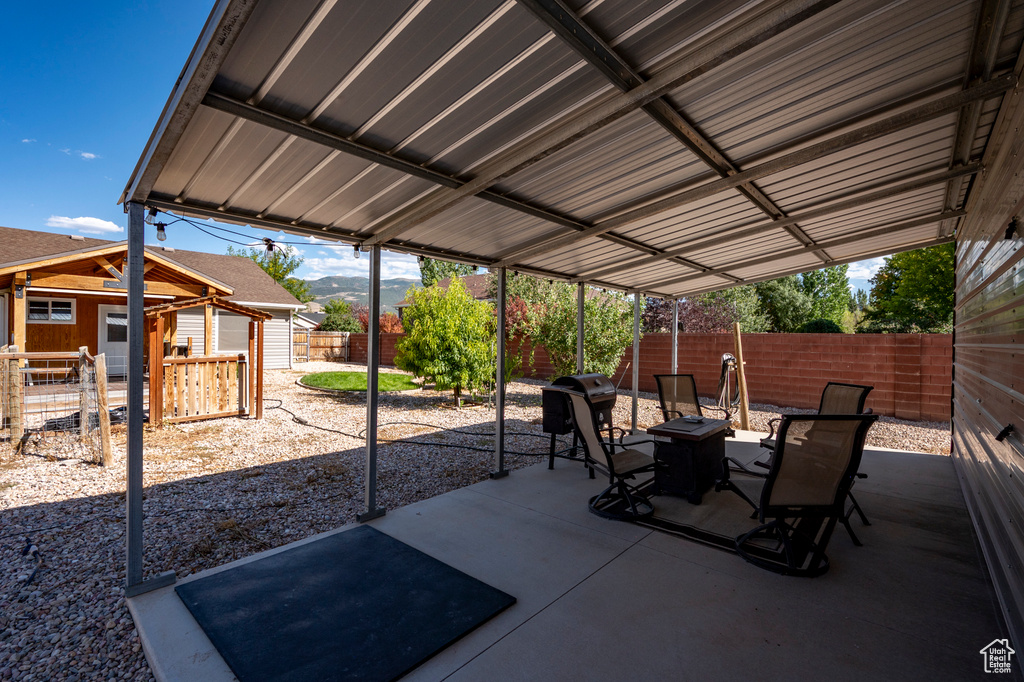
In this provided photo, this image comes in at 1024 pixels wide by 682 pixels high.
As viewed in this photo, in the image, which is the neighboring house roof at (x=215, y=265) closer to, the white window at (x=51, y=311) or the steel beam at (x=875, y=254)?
the white window at (x=51, y=311)

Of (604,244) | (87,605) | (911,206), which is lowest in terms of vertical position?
(87,605)

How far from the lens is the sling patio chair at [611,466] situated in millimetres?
3764

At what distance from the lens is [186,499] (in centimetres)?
441

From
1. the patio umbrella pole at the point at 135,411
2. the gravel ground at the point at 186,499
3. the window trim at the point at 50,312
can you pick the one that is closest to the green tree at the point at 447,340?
the gravel ground at the point at 186,499

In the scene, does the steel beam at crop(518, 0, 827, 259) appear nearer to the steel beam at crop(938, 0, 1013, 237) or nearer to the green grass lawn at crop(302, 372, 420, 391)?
the steel beam at crop(938, 0, 1013, 237)

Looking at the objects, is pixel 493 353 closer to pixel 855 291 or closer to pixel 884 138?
pixel 884 138

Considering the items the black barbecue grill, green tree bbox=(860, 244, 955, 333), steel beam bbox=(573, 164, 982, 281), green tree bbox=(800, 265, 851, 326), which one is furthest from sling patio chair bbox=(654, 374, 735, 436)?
green tree bbox=(800, 265, 851, 326)

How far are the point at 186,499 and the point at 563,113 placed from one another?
4.79m

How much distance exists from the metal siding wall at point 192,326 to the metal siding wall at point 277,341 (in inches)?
105

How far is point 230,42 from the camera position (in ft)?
5.72

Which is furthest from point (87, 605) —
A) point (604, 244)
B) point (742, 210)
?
point (742, 210)

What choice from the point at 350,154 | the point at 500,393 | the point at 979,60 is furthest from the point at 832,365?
the point at 350,154

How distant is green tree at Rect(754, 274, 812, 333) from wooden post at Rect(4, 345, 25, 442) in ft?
80.1

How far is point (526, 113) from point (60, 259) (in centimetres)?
1049
